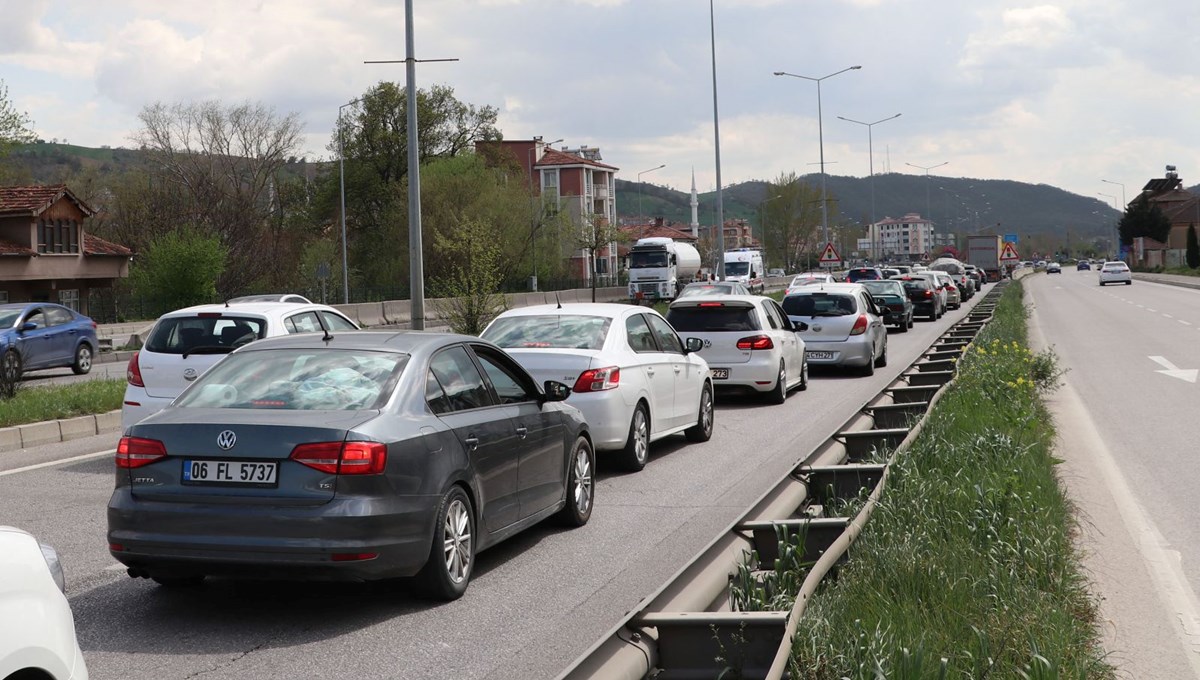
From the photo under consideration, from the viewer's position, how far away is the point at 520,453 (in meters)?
8.16

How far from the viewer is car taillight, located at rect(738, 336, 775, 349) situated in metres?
17.9

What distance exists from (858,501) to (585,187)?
430ft

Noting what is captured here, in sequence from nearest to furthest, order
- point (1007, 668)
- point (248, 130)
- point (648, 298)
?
point (1007, 668)
point (648, 298)
point (248, 130)

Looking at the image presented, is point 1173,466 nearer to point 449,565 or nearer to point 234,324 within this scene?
point 449,565

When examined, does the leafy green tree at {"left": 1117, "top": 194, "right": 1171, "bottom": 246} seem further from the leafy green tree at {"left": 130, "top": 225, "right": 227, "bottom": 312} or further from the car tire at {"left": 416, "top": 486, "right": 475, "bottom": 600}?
the car tire at {"left": 416, "top": 486, "right": 475, "bottom": 600}

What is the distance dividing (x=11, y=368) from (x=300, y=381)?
42.8 ft

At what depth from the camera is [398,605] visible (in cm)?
711

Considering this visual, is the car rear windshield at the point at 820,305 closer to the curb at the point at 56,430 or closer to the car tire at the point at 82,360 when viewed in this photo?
the curb at the point at 56,430

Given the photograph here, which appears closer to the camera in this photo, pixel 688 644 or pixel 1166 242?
pixel 688 644

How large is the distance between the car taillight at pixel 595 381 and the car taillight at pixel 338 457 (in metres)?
4.97

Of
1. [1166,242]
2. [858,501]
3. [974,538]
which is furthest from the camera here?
[1166,242]

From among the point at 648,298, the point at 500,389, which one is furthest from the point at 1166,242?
the point at 500,389

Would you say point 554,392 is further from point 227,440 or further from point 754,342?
point 754,342

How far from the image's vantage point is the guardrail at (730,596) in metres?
4.69
